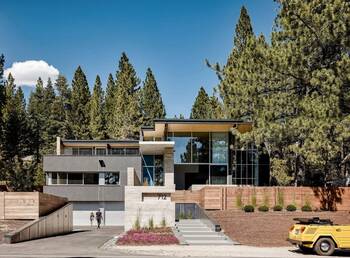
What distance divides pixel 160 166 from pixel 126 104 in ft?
111

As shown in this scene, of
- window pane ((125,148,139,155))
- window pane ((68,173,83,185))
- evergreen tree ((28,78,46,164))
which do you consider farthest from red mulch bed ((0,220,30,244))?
evergreen tree ((28,78,46,164))

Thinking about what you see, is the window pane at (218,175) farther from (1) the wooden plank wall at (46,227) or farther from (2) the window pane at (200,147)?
(1) the wooden plank wall at (46,227)

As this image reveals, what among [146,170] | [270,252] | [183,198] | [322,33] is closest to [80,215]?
[146,170]

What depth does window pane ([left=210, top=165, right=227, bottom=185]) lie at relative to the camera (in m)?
48.0

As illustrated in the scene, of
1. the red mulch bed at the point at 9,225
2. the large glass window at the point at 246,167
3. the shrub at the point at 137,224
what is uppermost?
the large glass window at the point at 246,167

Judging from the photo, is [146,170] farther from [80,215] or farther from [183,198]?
[183,198]

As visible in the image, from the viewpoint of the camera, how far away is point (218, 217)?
109 ft

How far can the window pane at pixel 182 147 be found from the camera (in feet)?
158

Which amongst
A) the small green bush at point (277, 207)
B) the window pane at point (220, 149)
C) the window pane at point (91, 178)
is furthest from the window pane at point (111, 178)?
the small green bush at point (277, 207)

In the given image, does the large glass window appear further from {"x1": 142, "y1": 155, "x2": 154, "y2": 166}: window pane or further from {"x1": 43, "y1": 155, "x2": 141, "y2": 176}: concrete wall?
{"x1": 43, "y1": 155, "x2": 141, "y2": 176}: concrete wall

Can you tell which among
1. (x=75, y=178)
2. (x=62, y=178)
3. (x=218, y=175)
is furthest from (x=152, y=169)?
(x=62, y=178)

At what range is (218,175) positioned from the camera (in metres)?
48.1

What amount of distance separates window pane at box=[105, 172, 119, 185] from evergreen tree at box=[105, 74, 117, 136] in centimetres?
2915

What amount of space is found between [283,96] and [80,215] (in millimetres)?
29003
